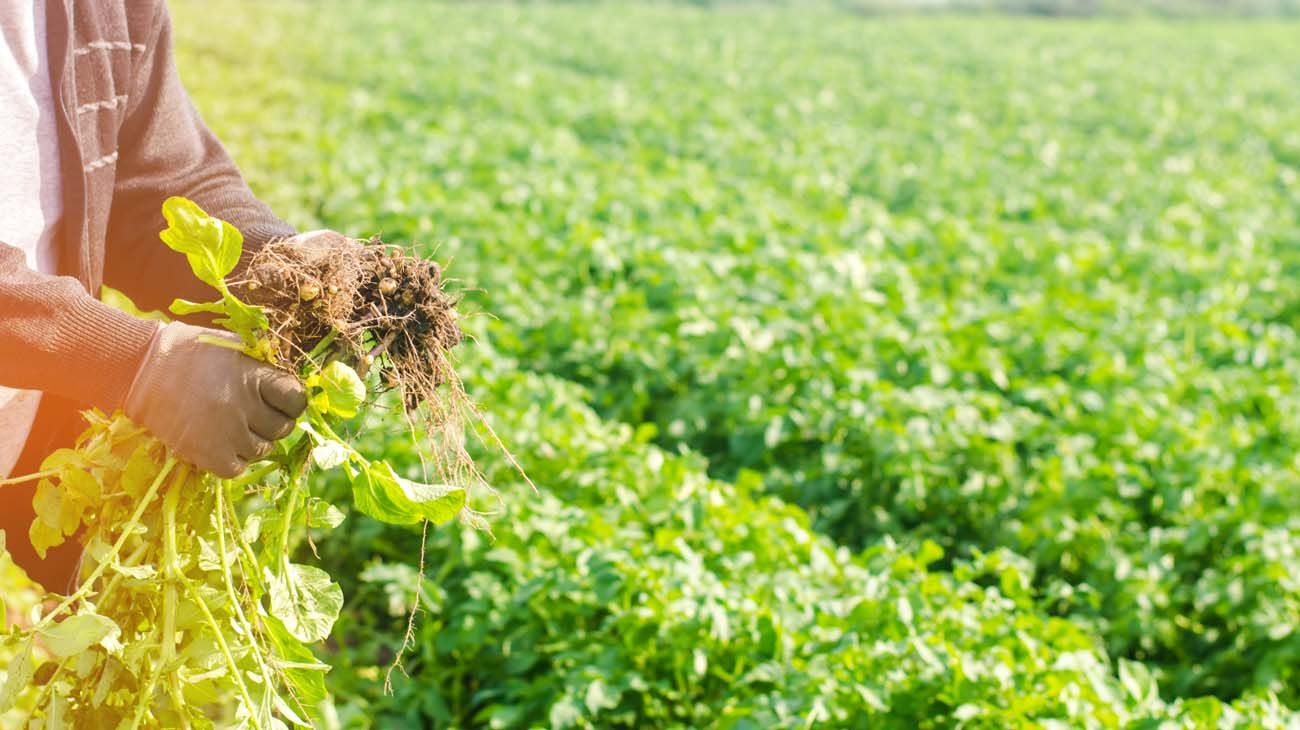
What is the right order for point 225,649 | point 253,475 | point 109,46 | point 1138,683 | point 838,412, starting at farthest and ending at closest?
1. point 838,412
2. point 1138,683
3. point 109,46
4. point 253,475
5. point 225,649

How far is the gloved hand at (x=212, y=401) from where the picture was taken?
182 cm

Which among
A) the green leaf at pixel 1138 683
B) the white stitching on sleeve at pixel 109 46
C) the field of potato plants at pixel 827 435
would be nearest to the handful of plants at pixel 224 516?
the field of potato plants at pixel 827 435

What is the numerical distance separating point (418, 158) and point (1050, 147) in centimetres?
665

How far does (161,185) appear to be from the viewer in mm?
2383

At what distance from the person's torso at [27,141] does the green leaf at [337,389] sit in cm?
60

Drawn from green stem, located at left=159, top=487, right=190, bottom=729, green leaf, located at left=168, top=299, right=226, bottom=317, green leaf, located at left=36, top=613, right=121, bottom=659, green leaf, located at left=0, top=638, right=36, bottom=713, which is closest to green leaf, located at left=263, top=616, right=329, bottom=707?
green stem, located at left=159, top=487, right=190, bottom=729

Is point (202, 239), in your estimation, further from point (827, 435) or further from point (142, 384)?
point (827, 435)

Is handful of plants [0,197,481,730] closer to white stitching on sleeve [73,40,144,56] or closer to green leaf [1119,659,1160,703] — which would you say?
white stitching on sleeve [73,40,144,56]

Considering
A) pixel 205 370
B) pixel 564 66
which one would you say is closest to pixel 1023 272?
pixel 205 370

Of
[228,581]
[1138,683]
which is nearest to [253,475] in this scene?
[228,581]

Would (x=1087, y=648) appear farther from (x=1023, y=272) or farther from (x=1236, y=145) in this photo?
(x=1236, y=145)

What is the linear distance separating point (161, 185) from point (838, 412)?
3.10 m

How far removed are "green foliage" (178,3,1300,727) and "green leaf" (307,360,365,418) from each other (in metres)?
1.33

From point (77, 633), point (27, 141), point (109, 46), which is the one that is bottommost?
point (77, 633)
